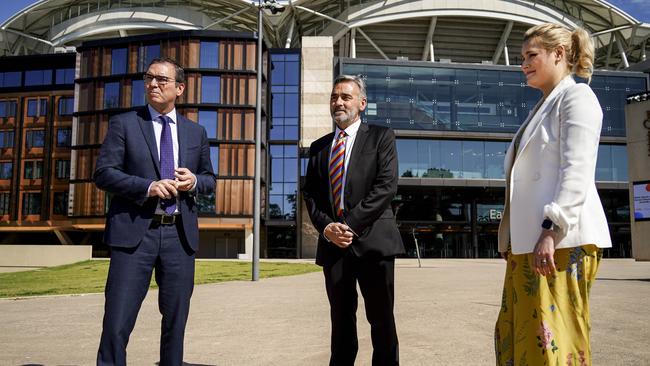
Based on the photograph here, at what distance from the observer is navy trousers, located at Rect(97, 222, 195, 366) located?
11.7 feet

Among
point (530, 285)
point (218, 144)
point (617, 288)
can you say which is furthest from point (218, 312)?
point (218, 144)

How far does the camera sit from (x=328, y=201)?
4.29 meters

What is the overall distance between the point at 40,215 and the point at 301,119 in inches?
1043

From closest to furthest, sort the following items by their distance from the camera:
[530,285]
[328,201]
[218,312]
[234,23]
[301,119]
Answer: [530,285] → [328,201] → [218,312] → [301,119] → [234,23]

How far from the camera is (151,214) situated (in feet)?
12.2

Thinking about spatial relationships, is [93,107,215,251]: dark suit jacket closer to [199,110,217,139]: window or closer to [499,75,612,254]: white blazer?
[499,75,612,254]: white blazer

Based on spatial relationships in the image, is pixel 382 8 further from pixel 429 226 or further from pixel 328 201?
pixel 328 201

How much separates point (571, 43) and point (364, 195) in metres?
1.71

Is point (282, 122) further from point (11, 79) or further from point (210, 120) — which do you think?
point (11, 79)

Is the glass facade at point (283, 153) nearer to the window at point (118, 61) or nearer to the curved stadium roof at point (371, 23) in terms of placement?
the curved stadium roof at point (371, 23)

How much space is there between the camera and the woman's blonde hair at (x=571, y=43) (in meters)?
3.09

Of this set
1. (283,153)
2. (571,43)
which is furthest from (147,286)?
(283,153)

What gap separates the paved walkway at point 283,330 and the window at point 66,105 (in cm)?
4936

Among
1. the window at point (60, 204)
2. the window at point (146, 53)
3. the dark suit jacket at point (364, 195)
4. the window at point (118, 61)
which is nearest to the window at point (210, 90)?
the window at point (146, 53)
